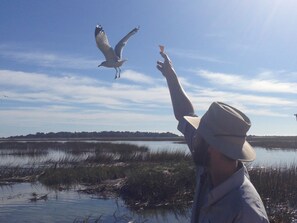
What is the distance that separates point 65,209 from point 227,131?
41.4 feet

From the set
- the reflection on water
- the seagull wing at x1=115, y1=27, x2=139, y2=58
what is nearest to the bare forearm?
the seagull wing at x1=115, y1=27, x2=139, y2=58

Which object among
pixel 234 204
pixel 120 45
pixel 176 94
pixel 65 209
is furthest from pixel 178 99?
pixel 65 209

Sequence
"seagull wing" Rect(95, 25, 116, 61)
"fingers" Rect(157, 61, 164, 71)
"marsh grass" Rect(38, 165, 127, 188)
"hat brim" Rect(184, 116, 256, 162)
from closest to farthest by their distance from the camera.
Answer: "hat brim" Rect(184, 116, 256, 162) → "fingers" Rect(157, 61, 164, 71) → "seagull wing" Rect(95, 25, 116, 61) → "marsh grass" Rect(38, 165, 127, 188)

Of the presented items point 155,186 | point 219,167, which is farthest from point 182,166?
point 219,167

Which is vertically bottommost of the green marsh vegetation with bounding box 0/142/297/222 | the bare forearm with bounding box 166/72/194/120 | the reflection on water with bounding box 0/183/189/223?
the reflection on water with bounding box 0/183/189/223

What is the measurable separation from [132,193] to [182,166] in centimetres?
214

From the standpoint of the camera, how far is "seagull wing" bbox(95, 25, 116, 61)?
375 cm

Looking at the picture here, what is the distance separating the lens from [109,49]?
12.5 ft

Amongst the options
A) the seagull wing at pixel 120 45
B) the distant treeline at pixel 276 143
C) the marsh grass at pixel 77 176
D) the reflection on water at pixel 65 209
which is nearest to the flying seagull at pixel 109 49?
the seagull wing at pixel 120 45

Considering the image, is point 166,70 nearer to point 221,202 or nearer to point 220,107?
point 220,107

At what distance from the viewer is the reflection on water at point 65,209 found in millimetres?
13000

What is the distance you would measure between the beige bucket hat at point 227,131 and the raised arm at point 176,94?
0.83 metres

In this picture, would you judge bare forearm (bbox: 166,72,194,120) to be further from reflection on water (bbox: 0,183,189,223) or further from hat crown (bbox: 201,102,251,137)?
reflection on water (bbox: 0,183,189,223)

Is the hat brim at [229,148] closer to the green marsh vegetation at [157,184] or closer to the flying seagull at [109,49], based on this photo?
the flying seagull at [109,49]
